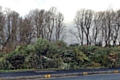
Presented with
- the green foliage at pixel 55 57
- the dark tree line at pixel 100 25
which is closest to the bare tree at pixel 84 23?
the dark tree line at pixel 100 25

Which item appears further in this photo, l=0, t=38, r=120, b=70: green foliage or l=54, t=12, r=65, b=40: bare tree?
l=54, t=12, r=65, b=40: bare tree

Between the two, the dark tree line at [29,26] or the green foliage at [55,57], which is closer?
the green foliage at [55,57]

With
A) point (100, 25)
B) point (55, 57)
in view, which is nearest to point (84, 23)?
point (100, 25)

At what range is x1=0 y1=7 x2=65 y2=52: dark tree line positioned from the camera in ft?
160

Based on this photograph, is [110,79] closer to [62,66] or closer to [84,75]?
[84,75]

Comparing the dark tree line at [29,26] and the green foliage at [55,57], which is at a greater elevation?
the dark tree line at [29,26]

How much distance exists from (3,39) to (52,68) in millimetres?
29281

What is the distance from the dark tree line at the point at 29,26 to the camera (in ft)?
160

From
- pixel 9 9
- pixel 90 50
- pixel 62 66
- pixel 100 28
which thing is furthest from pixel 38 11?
pixel 62 66

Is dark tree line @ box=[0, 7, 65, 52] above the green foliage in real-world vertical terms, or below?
above

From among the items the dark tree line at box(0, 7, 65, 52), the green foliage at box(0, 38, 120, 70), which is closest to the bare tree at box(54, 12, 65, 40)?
the dark tree line at box(0, 7, 65, 52)

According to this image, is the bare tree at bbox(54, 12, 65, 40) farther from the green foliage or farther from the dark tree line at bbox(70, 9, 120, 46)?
the green foliage

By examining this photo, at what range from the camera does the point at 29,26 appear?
5219cm

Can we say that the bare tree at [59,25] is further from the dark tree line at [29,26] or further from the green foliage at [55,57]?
the green foliage at [55,57]
